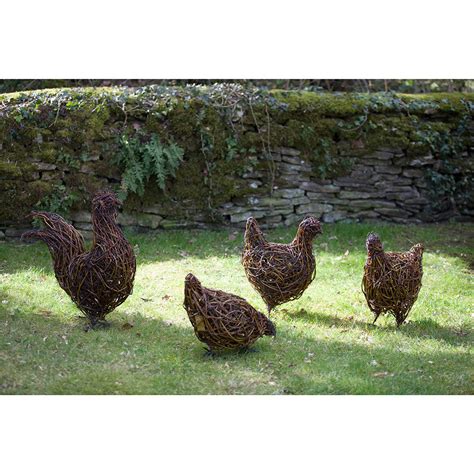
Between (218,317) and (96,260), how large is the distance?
144cm

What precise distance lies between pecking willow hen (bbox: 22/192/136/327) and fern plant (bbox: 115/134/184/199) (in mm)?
3447

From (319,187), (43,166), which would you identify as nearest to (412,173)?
(319,187)

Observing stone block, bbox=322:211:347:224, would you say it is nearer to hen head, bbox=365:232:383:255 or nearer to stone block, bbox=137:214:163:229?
stone block, bbox=137:214:163:229

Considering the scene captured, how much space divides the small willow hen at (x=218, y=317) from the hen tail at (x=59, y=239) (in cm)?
143

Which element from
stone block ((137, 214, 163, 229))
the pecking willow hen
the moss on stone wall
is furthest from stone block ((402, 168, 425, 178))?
the pecking willow hen

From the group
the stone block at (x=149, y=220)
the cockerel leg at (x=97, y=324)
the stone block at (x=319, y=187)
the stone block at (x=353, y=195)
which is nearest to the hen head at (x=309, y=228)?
the cockerel leg at (x=97, y=324)

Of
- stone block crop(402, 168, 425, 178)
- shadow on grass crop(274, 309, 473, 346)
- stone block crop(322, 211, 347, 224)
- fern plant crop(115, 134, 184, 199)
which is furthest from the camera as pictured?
stone block crop(402, 168, 425, 178)

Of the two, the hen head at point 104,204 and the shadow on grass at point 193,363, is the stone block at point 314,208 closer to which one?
the shadow on grass at point 193,363

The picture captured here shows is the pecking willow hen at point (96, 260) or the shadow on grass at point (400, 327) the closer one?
the pecking willow hen at point (96, 260)

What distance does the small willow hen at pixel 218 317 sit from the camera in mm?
6309

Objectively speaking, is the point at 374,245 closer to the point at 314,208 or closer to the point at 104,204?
the point at 104,204

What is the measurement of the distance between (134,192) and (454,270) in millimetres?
4957

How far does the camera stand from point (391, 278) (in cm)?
730

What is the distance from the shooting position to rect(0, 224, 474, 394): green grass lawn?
608 centimetres
